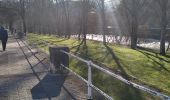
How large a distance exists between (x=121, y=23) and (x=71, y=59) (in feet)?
160

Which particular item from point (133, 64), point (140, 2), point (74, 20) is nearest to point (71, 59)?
point (133, 64)

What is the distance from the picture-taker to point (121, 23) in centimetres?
6425

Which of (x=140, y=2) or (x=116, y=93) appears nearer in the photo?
(x=116, y=93)

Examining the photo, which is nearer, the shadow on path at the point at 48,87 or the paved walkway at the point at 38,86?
the paved walkway at the point at 38,86

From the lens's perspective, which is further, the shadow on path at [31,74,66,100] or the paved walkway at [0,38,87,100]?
the shadow on path at [31,74,66,100]

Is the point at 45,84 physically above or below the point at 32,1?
below

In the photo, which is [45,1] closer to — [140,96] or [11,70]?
[11,70]

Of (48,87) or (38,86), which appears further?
(38,86)

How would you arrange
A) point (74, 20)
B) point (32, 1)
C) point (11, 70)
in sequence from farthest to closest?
point (74, 20), point (32, 1), point (11, 70)

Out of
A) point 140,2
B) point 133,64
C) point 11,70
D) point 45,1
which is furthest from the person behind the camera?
point 45,1

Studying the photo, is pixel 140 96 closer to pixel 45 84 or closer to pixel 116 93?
pixel 116 93

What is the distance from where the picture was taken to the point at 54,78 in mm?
11484

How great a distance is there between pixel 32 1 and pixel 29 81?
5348 centimetres

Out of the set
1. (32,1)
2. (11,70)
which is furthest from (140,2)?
(32,1)
